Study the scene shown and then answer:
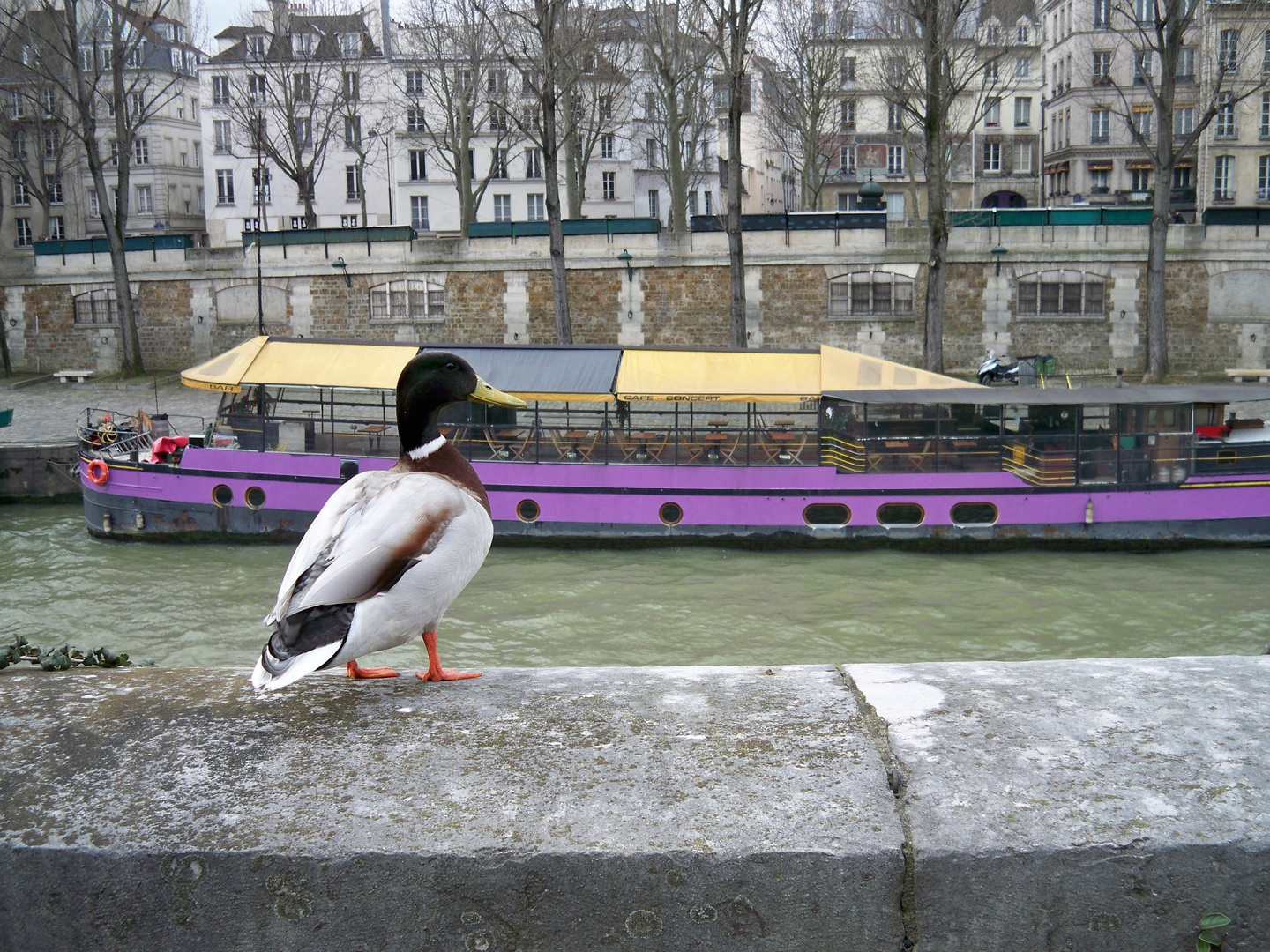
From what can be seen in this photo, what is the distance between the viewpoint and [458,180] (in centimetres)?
3619

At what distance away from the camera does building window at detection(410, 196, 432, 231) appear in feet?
154

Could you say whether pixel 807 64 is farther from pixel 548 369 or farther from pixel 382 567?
pixel 382 567

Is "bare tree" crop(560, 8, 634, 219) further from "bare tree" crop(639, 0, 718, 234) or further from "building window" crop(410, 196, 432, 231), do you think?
"building window" crop(410, 196, 432, 231)

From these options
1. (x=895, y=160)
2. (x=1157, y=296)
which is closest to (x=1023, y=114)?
(x=895, y=160)

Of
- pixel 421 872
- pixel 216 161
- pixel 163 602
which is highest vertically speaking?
pixel 216 161

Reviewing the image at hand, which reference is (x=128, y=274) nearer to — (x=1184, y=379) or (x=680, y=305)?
(x=680, y=305)

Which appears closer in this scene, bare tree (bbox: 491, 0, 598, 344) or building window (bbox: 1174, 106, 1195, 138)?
bare tree (bbox: 491, 0, 598, 344)

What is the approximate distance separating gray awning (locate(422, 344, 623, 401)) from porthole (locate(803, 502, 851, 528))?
3209 mm

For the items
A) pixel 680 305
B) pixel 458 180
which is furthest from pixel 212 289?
pixel 680 305

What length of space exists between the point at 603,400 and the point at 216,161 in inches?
1506

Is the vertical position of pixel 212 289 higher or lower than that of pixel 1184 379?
higher

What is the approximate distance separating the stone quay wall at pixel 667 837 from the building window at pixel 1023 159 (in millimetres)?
57260

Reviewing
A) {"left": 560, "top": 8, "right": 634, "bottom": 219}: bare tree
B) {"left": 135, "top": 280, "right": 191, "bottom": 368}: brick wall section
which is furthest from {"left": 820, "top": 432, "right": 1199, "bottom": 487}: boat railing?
{"left": 135, "top": 280, "right": 191, "bottom": 368}: brick wall section

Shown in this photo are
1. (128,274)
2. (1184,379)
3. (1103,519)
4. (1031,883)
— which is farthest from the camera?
(128,274)
